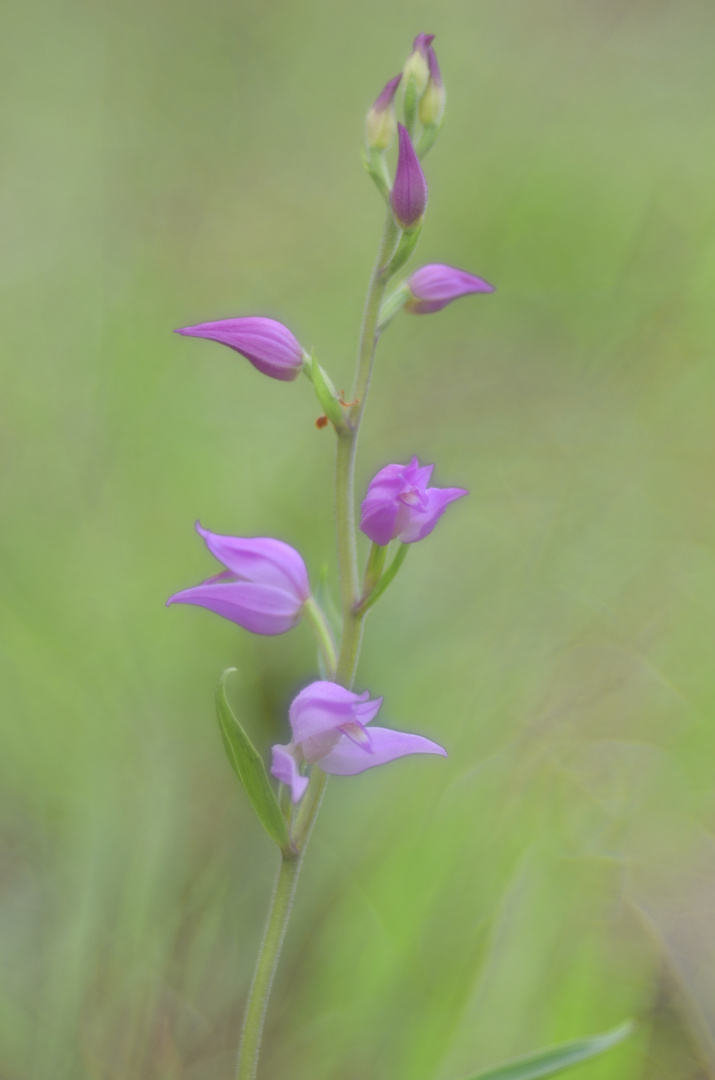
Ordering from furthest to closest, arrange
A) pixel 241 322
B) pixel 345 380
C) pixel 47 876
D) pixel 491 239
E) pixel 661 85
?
pixel 661 85 < pixel 491 239 < pixel 345 380 < pixel 47 876 < pixel 241 322

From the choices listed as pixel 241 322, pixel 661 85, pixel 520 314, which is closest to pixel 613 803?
pixel 241 322

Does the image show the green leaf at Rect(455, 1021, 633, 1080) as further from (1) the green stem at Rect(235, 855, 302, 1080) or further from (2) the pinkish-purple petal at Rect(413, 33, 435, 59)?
(2) the pinkish-purple petal at Rect(413, 33, 435, 59)

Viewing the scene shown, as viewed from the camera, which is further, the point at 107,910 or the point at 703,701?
the point at 703,701

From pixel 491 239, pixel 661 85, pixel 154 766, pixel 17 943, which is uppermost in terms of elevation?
pixel 661 85

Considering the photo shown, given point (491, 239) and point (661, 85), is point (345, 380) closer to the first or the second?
point (491, 239)

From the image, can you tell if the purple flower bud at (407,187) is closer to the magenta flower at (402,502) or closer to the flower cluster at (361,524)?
the flower cluster at (361,524)
